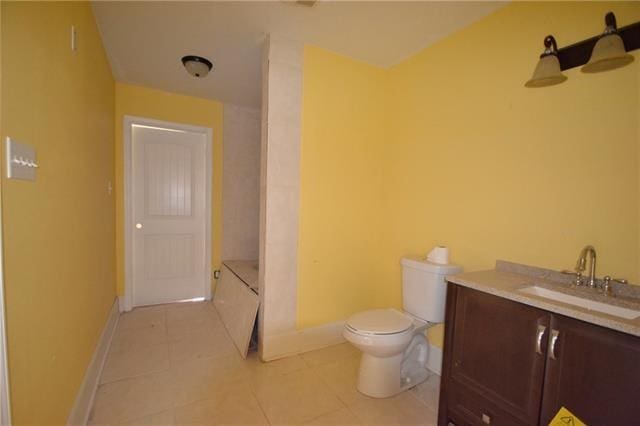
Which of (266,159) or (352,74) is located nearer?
(266,159)

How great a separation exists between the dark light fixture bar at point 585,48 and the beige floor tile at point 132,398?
9.19ft

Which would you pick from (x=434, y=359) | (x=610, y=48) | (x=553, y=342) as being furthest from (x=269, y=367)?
(x=610, y=48)

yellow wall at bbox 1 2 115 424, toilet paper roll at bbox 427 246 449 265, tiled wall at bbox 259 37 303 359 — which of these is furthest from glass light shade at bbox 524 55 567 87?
yellow wall at bbox 1 2 115 424

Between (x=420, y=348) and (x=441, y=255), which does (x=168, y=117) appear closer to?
(x=441, y=255)

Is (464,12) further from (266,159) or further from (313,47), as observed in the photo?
(266,159)

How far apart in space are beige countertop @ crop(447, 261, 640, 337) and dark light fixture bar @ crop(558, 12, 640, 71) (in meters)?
1.04

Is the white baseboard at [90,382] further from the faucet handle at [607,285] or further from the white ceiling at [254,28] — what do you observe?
the faucet handle at [607,285]

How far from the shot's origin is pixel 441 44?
6.73 feet

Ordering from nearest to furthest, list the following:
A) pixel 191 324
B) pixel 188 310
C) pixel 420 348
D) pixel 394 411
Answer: pixel 394 411 → pixel 420 348 → pixel 191 324 → pixel 188 310

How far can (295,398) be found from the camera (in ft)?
5.66

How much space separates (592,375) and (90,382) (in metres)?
2.42

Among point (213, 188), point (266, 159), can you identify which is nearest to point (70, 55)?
point (266, 159)

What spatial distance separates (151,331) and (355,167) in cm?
236

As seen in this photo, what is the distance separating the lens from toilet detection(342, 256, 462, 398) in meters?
1.67
